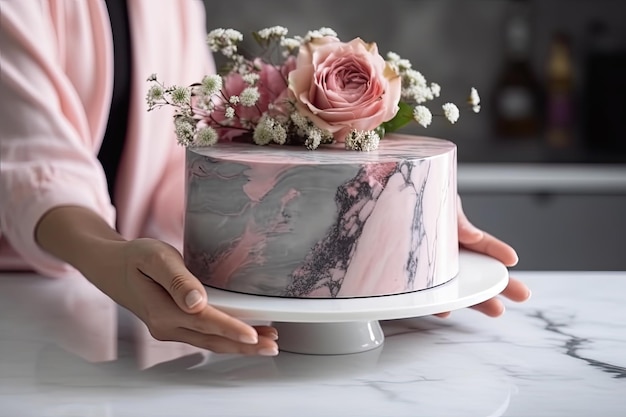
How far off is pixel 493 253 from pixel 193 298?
38cm

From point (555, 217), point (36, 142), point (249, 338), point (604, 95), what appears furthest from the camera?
point (604, 95)

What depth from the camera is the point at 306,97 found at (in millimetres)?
953

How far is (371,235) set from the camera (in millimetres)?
896

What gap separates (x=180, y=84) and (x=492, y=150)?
153 centimetres

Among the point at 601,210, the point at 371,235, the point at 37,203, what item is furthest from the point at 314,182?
the point at 601,210

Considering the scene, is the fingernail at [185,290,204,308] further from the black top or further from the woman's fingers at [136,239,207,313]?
the black top

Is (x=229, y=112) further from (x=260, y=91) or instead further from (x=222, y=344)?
(x=222, y=344)

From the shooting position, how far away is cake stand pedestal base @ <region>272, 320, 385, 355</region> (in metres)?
0.96

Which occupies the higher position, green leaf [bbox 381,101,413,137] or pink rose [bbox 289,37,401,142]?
pink rose [bbox 289,37,401,142]

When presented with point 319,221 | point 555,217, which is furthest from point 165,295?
point 555,217

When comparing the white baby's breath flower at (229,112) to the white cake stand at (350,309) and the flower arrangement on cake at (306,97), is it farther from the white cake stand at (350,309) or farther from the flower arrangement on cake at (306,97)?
the white cake stand at (350,309)

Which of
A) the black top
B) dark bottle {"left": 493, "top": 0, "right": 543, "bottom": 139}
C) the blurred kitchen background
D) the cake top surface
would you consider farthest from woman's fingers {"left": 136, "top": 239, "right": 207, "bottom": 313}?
dark bottle {"left": 493, "top": 0, "right": 543, "bottom": 139}

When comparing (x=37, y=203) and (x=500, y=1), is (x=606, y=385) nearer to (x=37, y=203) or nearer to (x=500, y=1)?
(x=37, y=203)

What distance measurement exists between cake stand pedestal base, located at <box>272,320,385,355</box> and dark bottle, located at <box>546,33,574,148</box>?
1.97 metres
